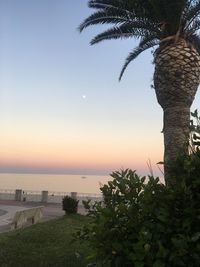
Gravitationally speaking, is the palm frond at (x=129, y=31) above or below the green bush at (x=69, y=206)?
above

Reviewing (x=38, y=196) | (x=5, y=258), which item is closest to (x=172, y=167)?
(x=5, y=258)

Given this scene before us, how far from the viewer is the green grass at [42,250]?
9156mm

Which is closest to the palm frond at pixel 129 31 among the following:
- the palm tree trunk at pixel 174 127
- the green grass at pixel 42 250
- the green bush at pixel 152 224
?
the palm tree trunk at pixel 174 127

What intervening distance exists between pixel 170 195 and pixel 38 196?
116ft

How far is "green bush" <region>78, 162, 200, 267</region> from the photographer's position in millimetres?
3652

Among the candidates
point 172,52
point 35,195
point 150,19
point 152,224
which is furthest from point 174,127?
point 35,195

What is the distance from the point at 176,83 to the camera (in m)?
9.70

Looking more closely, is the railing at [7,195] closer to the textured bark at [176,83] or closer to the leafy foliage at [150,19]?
the leafy foliage at [150,19]

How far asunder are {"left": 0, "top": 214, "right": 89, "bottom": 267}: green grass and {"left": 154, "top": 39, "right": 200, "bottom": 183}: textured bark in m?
3.01

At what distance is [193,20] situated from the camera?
36.9ft

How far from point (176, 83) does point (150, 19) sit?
2.29 metres

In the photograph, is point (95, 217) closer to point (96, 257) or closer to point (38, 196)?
point (96, 257)

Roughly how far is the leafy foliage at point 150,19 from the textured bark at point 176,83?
1.97 feet

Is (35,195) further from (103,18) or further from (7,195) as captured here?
(103,18)
